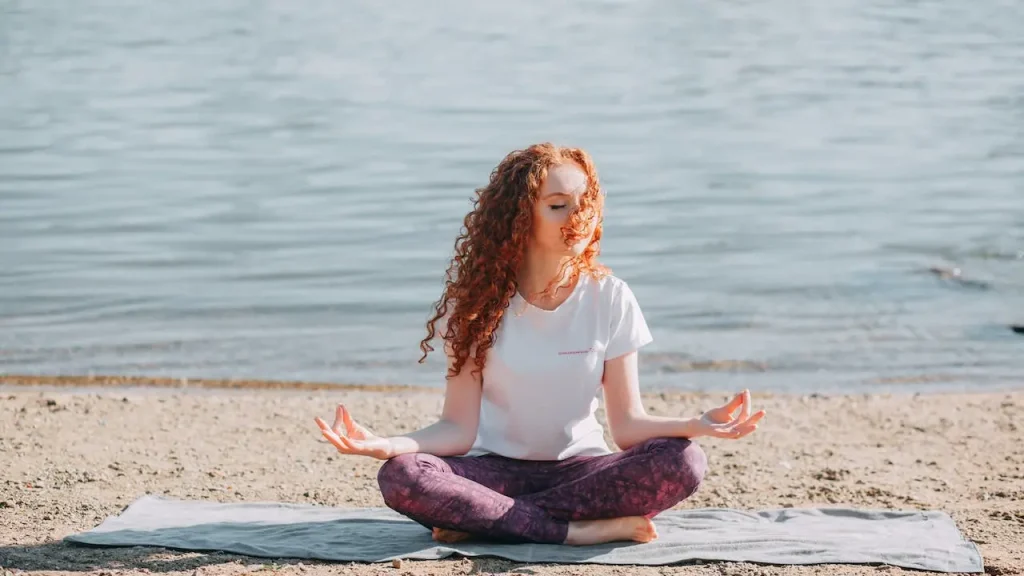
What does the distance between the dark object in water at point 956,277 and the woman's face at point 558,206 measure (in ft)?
22.6

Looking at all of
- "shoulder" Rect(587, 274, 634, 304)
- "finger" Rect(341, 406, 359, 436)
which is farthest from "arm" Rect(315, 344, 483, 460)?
"shoulder" Rect(587, 274, 634, 304)

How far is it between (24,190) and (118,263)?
3488mm

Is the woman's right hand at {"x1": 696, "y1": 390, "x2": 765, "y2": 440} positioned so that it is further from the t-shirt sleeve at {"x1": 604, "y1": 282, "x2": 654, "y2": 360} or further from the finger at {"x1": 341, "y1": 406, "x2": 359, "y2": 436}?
the finger at {"x1": 341, "y1": 406, "x2": 359, "y2": 436}

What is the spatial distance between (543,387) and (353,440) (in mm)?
670

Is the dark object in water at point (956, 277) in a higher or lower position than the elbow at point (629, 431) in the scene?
lower

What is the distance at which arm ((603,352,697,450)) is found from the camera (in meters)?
4.46

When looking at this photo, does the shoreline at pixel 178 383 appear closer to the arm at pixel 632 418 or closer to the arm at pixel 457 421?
the arm at pixel 457 421

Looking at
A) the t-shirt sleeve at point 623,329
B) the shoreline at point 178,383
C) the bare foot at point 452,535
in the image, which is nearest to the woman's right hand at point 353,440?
the bare foot at point 452,535

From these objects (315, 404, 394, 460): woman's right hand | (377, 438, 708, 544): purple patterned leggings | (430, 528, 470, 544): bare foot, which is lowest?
(430, 528, 470, 544): bare foot

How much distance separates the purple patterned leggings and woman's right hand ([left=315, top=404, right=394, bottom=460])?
75mm

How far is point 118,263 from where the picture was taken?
437 inches

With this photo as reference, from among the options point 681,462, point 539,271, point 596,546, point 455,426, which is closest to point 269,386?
point 455,426

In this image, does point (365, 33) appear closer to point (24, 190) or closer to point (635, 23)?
point (635, 23)

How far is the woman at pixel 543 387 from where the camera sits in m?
4.44
